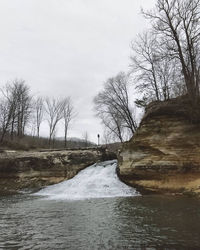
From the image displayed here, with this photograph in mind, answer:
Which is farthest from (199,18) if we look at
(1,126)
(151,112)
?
(1,126)

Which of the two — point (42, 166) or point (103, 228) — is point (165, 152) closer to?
point (103, 228)

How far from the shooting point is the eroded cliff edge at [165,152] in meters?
16.9

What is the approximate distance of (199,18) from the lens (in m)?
19.0

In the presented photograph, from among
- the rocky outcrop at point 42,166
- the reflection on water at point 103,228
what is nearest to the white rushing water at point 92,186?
the rocky outcrop at point 42,166

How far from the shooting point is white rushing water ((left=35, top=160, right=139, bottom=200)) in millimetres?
17517

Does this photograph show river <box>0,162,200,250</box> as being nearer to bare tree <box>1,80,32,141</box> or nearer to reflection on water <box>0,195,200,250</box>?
reflection on water <box>0,195,200,250</box>

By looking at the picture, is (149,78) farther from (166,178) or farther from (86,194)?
(86,194)

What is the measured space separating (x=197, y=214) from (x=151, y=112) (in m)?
10.0

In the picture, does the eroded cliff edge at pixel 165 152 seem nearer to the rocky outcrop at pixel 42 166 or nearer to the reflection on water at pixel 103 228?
the rocky outcrop at pixel 42 166

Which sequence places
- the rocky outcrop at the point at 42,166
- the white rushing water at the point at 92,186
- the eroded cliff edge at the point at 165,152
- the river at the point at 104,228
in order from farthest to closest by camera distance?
the rocky outcrop at the point at 42,166 → the white rushing water at the point at 92,186 → the eroded cliff edge at the point at 165,152 → the river at the point at 104,228

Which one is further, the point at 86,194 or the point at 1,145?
the point at 1,145

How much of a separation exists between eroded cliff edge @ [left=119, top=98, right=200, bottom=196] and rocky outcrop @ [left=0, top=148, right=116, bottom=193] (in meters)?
4.71

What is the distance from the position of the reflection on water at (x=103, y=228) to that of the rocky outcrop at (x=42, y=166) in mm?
11165

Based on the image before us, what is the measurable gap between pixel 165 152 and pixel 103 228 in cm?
1065
